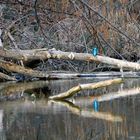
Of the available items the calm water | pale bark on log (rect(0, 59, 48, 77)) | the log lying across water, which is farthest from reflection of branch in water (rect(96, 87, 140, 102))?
pale bark on log (rect(0, 59, 48, 77))

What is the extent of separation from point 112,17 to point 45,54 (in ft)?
10.8

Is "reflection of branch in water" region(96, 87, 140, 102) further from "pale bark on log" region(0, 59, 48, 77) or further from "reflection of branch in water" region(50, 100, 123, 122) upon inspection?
"pale bark on log" region(0, 59, 48, 77)

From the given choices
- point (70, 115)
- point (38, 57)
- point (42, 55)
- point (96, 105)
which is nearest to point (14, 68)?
point (38, 57)

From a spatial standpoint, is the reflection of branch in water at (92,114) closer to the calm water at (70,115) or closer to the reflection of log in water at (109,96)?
the calm water at (70,115)

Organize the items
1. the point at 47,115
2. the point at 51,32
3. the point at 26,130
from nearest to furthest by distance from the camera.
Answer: the point at 26,130, the point at 47,115, the point at 51,32

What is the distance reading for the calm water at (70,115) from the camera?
4.79 meters

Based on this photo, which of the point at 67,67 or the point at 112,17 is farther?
the point at 112,17

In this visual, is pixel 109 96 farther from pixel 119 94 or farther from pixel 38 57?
pixel 38 57

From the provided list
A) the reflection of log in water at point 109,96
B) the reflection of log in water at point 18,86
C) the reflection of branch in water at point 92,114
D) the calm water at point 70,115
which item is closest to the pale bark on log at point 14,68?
the reflection of log in water at point 18,86

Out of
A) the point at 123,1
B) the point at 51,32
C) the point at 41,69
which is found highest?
the point at 123,1

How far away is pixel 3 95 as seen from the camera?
8.19 meters

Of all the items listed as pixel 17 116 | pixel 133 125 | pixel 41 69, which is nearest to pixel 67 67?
pixel 41 69

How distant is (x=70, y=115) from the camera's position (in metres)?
5.92

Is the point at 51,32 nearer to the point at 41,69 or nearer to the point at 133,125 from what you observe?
the point at 41,69
